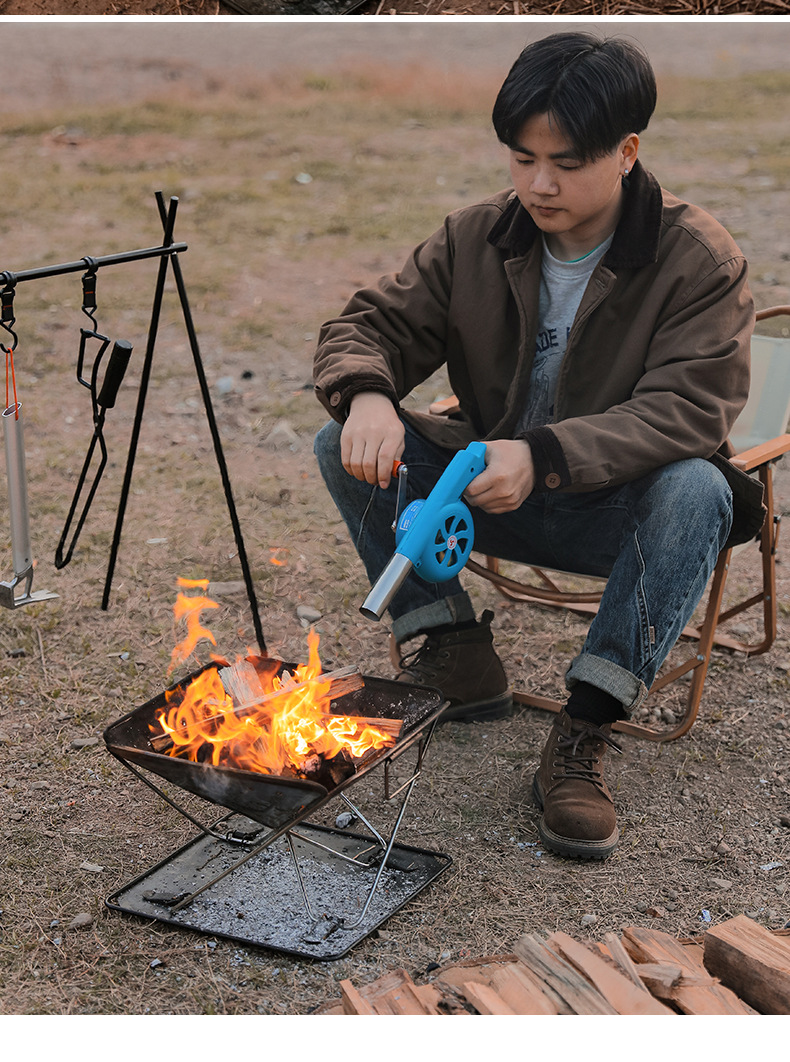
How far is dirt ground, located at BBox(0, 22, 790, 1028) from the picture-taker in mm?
2264

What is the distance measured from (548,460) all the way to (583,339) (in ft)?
1.37

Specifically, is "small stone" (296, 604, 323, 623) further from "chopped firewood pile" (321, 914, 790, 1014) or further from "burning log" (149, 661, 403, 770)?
"chopped firewood pile" (321, 914, 790, 1014)

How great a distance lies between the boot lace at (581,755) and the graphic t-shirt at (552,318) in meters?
0.77

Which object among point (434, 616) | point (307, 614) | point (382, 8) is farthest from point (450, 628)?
point (382, 8)

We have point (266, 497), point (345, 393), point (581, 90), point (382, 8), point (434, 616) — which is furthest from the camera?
point (266, 497)

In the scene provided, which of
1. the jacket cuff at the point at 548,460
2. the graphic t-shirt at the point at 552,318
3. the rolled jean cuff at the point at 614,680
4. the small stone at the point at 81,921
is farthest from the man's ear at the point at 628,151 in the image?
the small stone at the point at 81,921

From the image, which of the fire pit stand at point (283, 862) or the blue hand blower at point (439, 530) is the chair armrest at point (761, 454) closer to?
the blue hand blower at point (439, 530)

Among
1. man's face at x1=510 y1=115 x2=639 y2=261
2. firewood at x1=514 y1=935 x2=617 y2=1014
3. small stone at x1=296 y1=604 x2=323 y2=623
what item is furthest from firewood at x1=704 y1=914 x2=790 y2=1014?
small stone at x1=296 y1=604 x2=323 y2=623

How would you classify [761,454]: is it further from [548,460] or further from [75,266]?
[75,266]

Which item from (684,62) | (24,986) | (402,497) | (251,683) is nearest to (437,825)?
(251,683)

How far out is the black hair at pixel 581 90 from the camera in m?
2.38

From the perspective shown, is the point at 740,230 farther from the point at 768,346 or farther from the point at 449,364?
the point at 449,364

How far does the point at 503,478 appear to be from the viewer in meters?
2.36

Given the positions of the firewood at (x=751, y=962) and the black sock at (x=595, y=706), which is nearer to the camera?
the firewood at (x=751, y=962)
